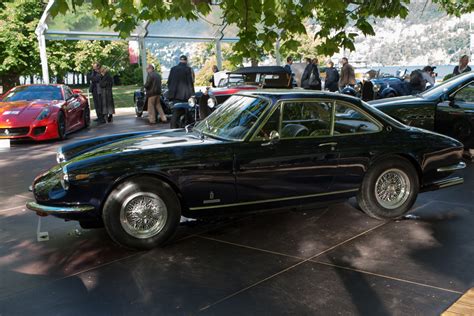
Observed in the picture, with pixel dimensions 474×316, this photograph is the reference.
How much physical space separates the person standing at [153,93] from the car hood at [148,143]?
10.4m

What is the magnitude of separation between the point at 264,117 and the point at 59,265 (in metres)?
2.41

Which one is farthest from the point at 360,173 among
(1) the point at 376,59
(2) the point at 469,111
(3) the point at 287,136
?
(1) the point at 376,59

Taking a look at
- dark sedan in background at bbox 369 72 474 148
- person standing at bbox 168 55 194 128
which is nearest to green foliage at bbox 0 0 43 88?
person standing at bbox 168 55 194 128

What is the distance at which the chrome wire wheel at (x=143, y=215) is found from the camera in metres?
4.63

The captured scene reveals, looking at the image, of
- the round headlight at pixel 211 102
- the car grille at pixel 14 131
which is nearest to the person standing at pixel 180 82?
the round headlight at pixel 211 102

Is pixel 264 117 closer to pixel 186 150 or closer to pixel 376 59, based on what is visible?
pixel 186 150

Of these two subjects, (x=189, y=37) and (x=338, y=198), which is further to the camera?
(x=189, y=37)

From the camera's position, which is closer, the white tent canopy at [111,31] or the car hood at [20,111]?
the car hood at [20,111]

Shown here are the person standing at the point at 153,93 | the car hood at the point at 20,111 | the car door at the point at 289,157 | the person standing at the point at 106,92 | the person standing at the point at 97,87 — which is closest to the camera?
the car door at the point at 289,157

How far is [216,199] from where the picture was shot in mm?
4902

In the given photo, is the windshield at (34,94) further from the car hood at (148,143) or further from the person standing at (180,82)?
the car hood at (148,143)

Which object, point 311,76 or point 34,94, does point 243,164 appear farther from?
point 311,76

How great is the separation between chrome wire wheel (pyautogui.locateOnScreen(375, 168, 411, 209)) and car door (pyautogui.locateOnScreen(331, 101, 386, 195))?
30cm

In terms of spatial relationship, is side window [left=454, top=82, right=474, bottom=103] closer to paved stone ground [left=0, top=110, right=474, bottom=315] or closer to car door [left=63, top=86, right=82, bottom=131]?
paved stone ground [left=0, top=110, right=474, bottom=315]
